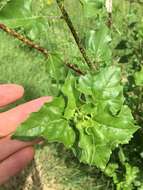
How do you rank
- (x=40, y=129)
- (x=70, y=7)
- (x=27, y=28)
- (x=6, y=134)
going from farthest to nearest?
(x=70, y=7)
(x=6, y=134)
(x=27, y=28)
(x=40, y=129)

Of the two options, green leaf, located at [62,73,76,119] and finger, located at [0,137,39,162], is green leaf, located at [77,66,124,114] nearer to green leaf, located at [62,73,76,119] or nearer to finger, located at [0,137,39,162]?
green leaf, located at [62,73,76,119]

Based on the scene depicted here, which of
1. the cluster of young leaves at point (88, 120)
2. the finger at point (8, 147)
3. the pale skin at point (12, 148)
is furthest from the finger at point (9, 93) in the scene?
the cluster of young leaves at point (88, 120)

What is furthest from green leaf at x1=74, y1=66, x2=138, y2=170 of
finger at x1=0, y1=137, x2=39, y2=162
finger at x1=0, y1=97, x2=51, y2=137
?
finger at x1=0, y1=137, x2=39, y2=162

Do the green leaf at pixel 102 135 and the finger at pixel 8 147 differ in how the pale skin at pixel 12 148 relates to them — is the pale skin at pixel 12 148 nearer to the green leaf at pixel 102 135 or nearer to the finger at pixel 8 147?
the finger at pixel 8 147

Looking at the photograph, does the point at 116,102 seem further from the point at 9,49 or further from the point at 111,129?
the point at 9,49

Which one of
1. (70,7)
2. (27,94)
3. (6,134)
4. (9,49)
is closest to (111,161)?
(6,134)

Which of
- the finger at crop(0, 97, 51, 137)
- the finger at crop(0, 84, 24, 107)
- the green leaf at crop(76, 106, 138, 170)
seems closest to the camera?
the green leaf at crop(76, 106, 138, 170)
